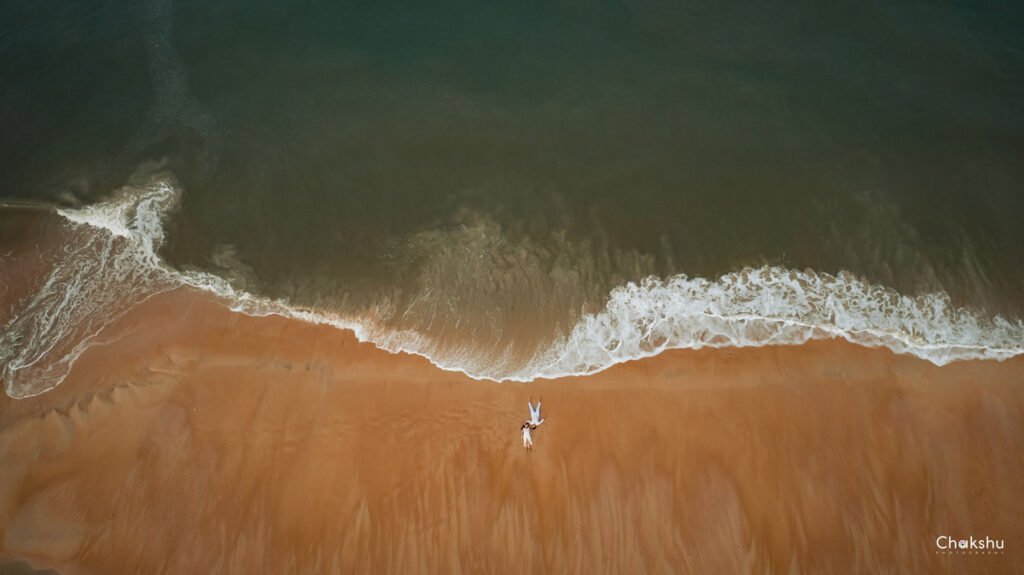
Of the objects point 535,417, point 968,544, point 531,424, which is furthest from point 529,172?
point 968,544

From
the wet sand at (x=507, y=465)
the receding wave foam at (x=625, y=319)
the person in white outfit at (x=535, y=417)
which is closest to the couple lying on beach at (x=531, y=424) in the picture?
the person in white outfit at (x=535, y=417)

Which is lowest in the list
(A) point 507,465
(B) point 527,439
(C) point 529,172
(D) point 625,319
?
(A) point 507,465

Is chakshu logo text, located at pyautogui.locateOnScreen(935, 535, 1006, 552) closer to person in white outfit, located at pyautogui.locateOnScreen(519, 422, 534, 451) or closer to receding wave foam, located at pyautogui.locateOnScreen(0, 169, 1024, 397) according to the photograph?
receding wave foam, located at pyautogui.locateOnScreen(0, 169, 1024, 397)

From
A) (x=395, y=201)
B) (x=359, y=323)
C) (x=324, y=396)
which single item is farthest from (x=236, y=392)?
(x=395, y=201)

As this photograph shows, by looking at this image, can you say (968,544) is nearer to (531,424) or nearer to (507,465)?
(531,424)

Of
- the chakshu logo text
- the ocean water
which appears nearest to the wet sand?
the chakshu logo text

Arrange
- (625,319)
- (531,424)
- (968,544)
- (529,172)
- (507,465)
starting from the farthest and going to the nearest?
1. (529,172)
2. (625,319)
3. (531,424)
4. (507,465)
5. (968,544)

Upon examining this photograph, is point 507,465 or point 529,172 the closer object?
point 507,465
